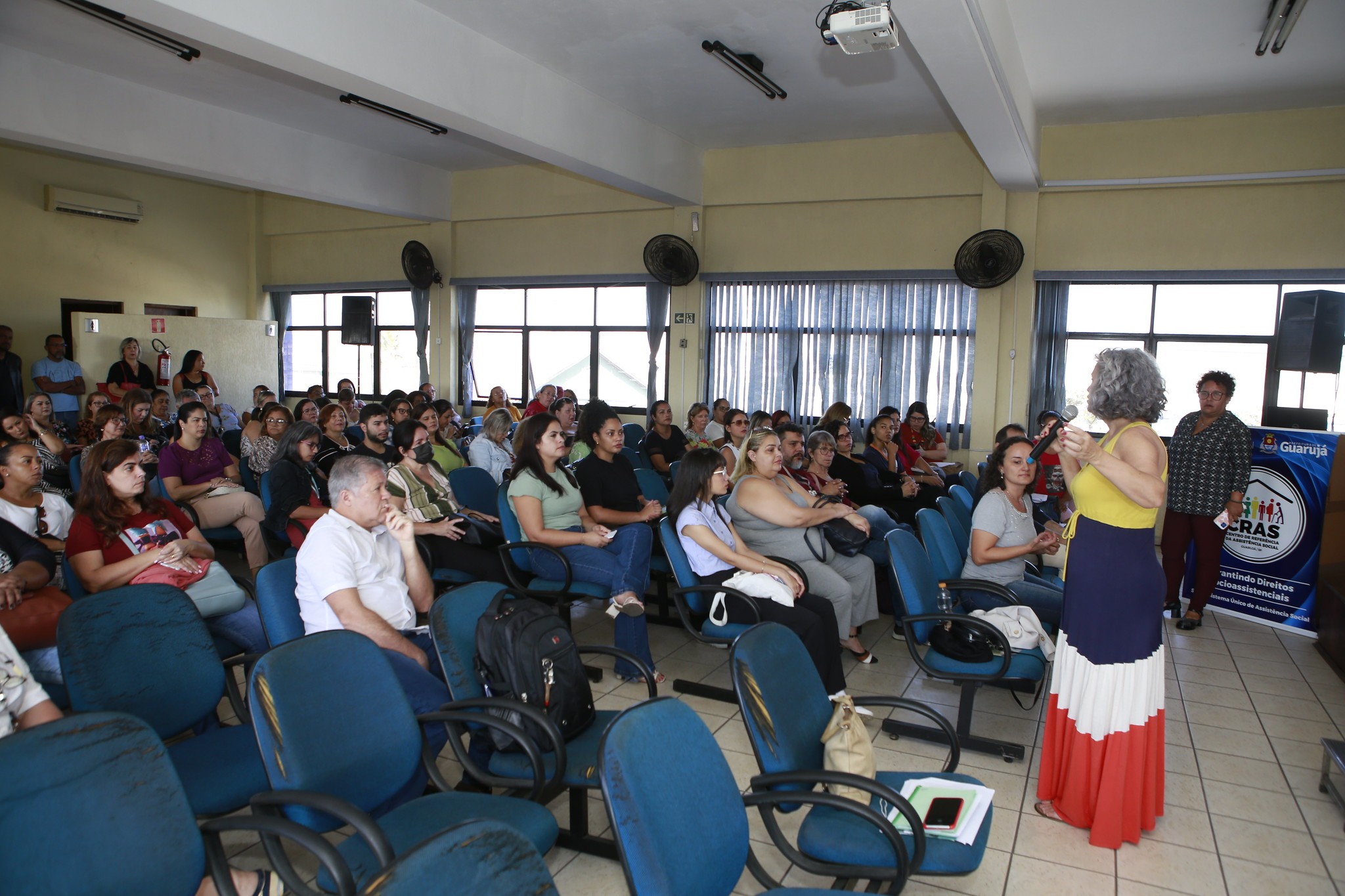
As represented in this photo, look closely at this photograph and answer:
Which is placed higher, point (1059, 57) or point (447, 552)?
point (1059, 57)

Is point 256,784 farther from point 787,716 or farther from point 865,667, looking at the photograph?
point 865,667

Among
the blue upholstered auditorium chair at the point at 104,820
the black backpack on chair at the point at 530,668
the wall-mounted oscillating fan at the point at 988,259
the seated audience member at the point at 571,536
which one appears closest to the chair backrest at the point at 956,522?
the seated audience member at the point at 571,536

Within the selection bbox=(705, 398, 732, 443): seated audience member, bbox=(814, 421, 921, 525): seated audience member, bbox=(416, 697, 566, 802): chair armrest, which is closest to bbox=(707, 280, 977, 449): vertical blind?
bbox=(705, 398, 732, 443): seated audience member

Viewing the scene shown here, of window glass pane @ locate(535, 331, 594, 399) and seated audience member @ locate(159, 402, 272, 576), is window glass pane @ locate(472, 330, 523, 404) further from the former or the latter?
seated audience member @ locate(159, 402, 272, 576)

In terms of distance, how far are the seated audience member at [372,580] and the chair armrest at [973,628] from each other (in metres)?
1.67

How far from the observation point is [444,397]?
34.7ft

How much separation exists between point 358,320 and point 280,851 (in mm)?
10196

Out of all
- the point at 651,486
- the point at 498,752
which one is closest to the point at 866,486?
the point at 651,486

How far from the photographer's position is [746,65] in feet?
19.5

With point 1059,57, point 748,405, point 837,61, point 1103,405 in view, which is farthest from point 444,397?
point 1103,405

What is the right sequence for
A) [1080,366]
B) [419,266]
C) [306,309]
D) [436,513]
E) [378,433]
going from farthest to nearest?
[306,309] < [419,266] < [1080,366] < [378,433] < [436,513]

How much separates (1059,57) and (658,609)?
15.0 ft

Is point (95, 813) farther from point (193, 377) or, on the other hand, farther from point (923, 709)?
point (193, 377)

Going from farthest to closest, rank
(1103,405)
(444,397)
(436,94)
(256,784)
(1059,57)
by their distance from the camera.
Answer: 1. (444,397)
2. (1059,57)
3. (436,94)
4. (1103,405)
5. (256,784)
